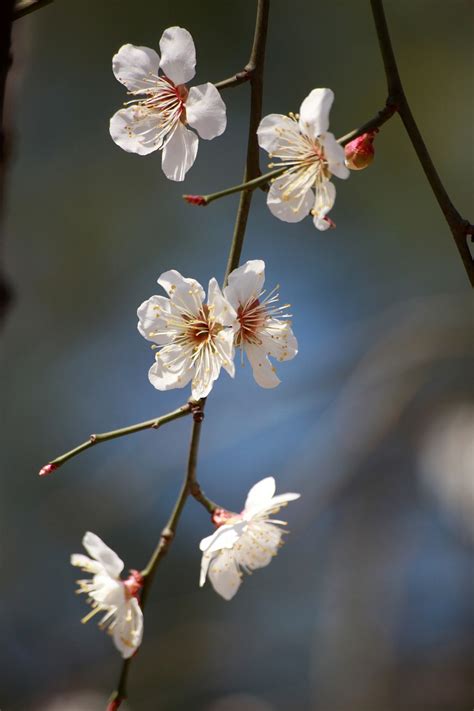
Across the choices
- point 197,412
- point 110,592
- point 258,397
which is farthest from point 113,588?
point 258,397

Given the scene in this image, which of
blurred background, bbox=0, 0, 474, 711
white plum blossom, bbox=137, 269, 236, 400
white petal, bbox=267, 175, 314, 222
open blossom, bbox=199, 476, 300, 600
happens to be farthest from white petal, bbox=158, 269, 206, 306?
blurred background, bbox=0, 0, 474, 711

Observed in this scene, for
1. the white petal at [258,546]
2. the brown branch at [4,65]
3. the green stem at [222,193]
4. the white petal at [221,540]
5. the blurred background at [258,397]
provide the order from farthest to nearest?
the blurred background at [258,397] < the white petal at [258,546] < the white petal at [221,540] < the green stem at [222,193] < the brown branch at [4,65]

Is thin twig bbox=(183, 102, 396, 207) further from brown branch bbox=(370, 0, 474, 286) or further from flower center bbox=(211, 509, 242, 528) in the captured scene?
flower center bbox=(211, 509, 242, 528)

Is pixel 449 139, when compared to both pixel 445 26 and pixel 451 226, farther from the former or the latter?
pixel 451 226

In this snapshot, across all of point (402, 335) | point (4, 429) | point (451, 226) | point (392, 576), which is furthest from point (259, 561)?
point (4, 429)

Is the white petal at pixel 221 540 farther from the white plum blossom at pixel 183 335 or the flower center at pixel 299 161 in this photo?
the flower center at pixel 299 161

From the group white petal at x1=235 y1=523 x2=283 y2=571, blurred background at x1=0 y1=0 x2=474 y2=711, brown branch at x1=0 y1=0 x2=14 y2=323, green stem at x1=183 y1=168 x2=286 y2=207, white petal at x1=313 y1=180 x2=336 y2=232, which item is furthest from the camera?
blurred background at x1=0 y1=0 x2=474 y2=711

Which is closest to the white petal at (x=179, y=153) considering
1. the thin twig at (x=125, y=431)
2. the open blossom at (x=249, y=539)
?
the thin twig at (x=125, y=431)
